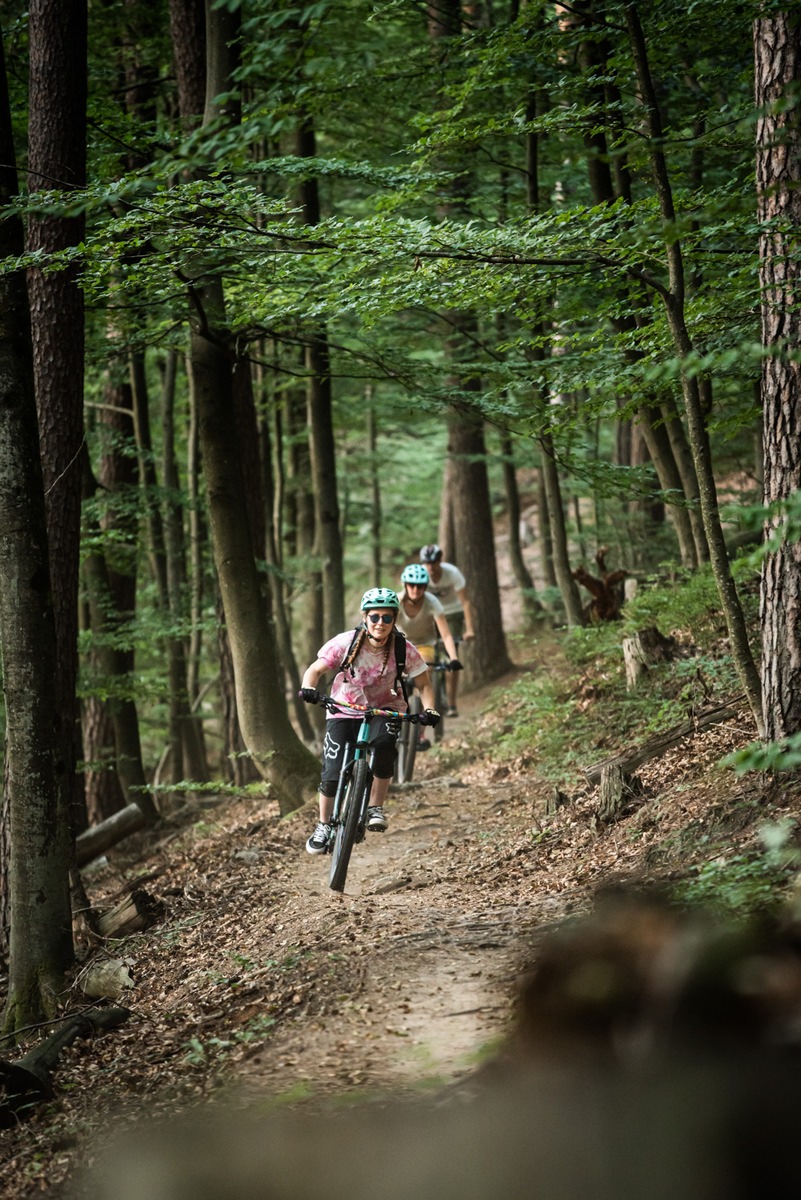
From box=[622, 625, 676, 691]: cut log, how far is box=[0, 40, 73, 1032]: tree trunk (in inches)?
228

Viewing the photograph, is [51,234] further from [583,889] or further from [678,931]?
[678,931]

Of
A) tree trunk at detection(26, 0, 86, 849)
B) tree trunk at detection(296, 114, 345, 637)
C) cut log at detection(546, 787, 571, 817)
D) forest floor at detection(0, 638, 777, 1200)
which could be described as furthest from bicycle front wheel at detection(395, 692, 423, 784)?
tree trunk at detection(26, 0, 86, 849)

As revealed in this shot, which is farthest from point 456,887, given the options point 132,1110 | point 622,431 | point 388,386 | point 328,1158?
point 388,386

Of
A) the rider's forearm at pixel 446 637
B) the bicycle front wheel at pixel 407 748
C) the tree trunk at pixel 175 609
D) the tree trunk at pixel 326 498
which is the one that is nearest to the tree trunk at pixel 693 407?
the rider's forearm at pixel 446 637

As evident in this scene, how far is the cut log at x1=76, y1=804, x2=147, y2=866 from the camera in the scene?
12.0 metres

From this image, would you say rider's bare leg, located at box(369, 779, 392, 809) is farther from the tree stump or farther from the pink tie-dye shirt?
the tree stump

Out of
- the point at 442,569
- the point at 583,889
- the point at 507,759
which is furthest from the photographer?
the point at 442,569

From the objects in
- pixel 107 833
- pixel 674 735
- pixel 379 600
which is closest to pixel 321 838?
pixel 379 600

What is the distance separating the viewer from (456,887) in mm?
7551

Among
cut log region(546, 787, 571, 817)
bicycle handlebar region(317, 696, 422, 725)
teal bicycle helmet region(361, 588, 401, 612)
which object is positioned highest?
teal bicycle helmet region(361, 588, 401, 612)

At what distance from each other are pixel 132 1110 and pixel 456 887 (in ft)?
10.5

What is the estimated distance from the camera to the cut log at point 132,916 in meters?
8.45

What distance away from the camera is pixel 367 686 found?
779 centimetres

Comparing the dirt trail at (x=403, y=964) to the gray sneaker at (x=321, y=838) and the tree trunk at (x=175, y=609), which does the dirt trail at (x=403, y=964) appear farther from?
the tree trunk at (x=175, y=609)
